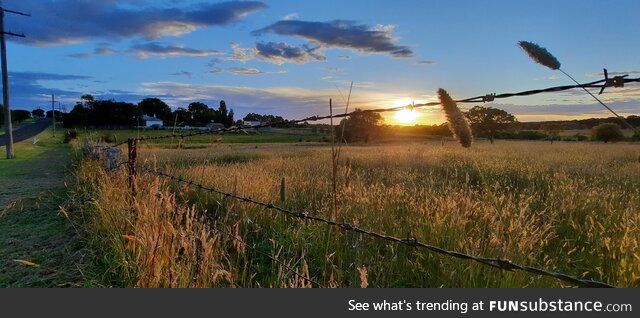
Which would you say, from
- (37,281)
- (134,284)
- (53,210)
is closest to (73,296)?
(134,284)

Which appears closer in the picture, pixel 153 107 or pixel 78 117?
pixel 78 117

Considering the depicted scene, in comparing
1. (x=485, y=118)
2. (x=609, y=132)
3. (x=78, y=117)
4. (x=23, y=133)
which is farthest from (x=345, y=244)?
(x=78, y=117)

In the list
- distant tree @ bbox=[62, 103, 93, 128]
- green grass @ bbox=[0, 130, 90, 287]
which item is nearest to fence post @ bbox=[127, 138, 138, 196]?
green grass @ bbox=[0, 130, 90, 287]

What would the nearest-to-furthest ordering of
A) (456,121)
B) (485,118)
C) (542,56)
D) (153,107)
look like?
1. (456,121)
2. (542,56)
3. (485,118)
4. (153,107)

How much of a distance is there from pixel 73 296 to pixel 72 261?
4.39 feet

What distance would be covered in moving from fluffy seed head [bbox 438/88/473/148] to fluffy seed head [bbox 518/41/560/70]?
0.46 m

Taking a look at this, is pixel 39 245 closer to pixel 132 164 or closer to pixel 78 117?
pixel 132 164

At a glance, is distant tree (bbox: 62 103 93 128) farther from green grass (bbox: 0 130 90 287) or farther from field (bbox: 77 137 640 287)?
field (bbox: 77 137 640 287)

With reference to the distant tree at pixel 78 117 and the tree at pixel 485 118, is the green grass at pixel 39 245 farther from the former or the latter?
the distant tree at pixel 78 117

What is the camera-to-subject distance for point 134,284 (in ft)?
9.32

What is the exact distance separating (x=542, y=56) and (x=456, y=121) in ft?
1.79

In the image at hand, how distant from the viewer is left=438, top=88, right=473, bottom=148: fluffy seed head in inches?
68.0

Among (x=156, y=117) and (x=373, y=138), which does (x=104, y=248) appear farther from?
(x=156, y=117)

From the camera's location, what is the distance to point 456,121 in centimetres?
176
